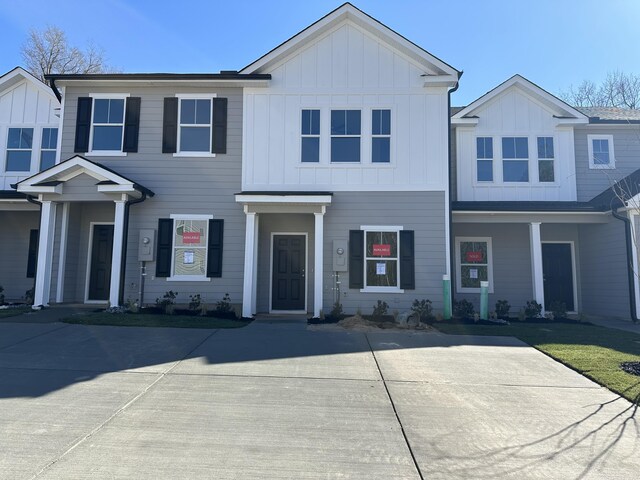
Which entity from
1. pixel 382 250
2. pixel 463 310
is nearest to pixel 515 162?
pixel 463 310

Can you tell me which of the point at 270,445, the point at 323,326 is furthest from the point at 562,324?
the point at 270,445

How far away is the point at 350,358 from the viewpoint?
21.5 ft

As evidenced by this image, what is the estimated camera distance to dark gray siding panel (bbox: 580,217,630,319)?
37.2 ft

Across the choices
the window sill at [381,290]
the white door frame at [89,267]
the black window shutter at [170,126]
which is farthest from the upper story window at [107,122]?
the window sill at [381,290]

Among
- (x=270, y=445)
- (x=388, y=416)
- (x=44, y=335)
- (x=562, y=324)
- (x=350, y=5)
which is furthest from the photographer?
(x=350, y=5)

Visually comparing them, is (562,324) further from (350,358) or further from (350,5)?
(350,5)

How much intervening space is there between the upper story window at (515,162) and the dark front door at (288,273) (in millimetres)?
6785

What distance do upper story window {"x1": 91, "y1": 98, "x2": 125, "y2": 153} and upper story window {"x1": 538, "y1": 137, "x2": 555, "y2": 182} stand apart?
12511 mm

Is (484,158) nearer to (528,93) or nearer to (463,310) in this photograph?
(528,93)

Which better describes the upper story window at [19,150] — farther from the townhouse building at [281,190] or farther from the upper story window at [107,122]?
the upper story window at [107,122]

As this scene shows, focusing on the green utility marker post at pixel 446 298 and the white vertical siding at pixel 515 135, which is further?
the white vertical siding at pixel 515 135

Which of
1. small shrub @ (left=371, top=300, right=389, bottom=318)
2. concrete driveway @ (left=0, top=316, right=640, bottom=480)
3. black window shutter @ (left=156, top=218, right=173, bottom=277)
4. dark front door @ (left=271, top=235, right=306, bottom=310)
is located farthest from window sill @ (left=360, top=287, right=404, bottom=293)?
black window shutter @ (left=156, top=218, right=173, bottom=277)

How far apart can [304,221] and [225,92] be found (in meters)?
4.20

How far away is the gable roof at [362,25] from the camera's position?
37.0 ft
